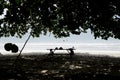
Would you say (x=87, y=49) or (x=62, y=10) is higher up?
(x=62, y=10)

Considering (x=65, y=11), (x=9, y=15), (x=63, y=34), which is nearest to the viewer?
(x=9, y=15)

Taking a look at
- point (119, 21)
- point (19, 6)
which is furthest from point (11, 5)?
point (119, 21)

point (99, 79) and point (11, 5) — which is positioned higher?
point (11, 5)

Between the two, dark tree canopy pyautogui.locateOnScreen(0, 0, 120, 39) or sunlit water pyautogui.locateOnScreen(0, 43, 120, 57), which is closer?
dark tree canopy pyautogui.locateOnScreen(0, 0, 120, 39)

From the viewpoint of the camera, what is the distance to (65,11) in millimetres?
25328

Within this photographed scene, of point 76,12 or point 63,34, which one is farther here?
point 63,34

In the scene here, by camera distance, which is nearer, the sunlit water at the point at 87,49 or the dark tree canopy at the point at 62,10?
the dark tree canopy at the point at 62,10

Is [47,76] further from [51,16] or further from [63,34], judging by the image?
[63,34]

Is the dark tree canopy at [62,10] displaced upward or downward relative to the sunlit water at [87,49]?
upward

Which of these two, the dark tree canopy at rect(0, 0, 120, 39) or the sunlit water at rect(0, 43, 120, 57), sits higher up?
the dark tree canopy at rect(0, 0, 120, 39)

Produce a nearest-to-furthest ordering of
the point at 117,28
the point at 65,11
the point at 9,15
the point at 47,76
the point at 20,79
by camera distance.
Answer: the point at 20,79 → the point at 47,76 → the point at 9,15 → the point at 65,11 → the point at 117,28

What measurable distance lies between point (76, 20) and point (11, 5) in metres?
5.96

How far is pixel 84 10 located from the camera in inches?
984

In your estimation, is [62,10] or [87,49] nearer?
[62,10]
